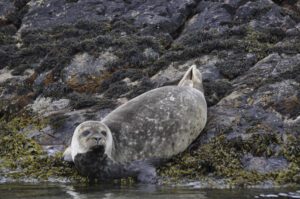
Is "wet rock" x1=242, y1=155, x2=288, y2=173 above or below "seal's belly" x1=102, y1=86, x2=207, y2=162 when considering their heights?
below

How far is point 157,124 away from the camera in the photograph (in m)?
9.05

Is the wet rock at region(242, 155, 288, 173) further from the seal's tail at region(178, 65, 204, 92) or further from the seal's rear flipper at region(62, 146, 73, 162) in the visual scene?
the seal's rear flipper at region(62, 146, 73, 162)

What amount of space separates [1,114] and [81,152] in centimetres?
306

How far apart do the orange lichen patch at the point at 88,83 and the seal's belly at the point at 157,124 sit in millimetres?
1937

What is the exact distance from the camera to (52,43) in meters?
13.1

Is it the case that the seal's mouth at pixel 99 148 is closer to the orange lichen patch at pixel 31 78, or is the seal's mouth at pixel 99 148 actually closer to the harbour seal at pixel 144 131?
the harbour seal at pixel 144 131

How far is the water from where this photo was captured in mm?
7184

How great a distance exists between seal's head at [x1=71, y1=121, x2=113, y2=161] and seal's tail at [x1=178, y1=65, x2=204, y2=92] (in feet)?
7.24

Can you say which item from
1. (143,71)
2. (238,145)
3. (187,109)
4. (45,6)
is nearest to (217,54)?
(143,71)

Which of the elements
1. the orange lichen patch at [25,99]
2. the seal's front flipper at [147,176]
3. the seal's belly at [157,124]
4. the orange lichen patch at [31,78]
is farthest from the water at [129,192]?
the orange lichen patch at [31,78]

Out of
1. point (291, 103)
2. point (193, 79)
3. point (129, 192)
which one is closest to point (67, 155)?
point (129, 192)

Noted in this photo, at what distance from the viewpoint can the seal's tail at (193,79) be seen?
10219 mm

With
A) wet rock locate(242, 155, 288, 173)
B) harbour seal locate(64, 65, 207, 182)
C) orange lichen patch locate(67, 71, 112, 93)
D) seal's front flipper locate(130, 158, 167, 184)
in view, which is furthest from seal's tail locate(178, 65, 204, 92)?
wet rock locate(242, 155, 288, 173)

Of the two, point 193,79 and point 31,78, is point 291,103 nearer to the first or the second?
point 193,79
